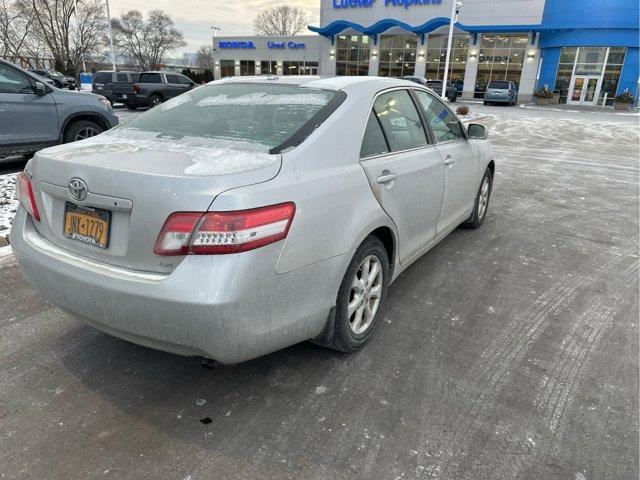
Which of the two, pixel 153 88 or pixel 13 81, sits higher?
pixel 13 81

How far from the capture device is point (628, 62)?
109 ft

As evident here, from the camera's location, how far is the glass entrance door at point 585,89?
34.8 metres

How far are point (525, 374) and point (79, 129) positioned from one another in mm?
7818

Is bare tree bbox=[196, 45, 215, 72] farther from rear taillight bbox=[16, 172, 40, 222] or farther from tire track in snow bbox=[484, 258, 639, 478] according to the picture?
tire track in snow bbox=[484, 258, 639, 478]

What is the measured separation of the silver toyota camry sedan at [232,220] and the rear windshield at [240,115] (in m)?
0.01

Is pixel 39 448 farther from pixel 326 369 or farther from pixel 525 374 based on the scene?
pixel 525 374

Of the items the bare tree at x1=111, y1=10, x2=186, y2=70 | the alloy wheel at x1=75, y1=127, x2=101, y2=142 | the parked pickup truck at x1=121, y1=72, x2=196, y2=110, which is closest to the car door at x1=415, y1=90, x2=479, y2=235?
the alloy wheel at x1=75, y1=127, x2=101, y2=142

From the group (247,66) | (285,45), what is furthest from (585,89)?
(247,66)

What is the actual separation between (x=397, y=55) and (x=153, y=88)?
29.2 meters

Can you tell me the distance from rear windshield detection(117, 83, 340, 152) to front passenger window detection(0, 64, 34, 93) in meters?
5.20

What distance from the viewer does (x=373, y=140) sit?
114 inches

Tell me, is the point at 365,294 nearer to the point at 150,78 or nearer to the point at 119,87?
the point at 119,87

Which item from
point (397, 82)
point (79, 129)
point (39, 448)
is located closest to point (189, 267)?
point (39, 448)

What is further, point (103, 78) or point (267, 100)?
point (103, 78)
